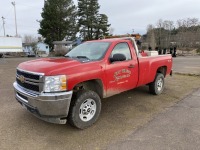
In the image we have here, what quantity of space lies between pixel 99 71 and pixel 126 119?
4.29 ft

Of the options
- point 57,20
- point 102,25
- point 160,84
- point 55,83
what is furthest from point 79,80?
point 102,25

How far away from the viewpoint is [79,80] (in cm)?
362

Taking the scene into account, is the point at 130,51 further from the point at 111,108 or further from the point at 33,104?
the point at 33,104

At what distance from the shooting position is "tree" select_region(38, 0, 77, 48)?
129 ft

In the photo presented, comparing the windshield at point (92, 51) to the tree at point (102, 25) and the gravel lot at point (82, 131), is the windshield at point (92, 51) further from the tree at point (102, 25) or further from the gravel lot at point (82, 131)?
the tree at point (102, 25)

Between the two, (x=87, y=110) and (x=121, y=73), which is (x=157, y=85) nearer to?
(x=121, y=73)

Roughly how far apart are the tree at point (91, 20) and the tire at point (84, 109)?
3983 cm

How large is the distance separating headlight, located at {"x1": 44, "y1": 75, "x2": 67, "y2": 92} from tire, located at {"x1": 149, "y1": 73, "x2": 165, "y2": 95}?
3615 mm

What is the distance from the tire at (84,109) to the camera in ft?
12.1

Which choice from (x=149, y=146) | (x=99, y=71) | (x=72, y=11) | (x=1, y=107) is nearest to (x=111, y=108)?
(x=99, y=71)

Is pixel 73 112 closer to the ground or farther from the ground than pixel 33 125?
farther from the ground

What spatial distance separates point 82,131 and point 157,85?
3.44 metres

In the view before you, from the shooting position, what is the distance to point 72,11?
41.5 m

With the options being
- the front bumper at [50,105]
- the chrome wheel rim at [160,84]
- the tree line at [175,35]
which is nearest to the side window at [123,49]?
the front bumper at [50,105]
